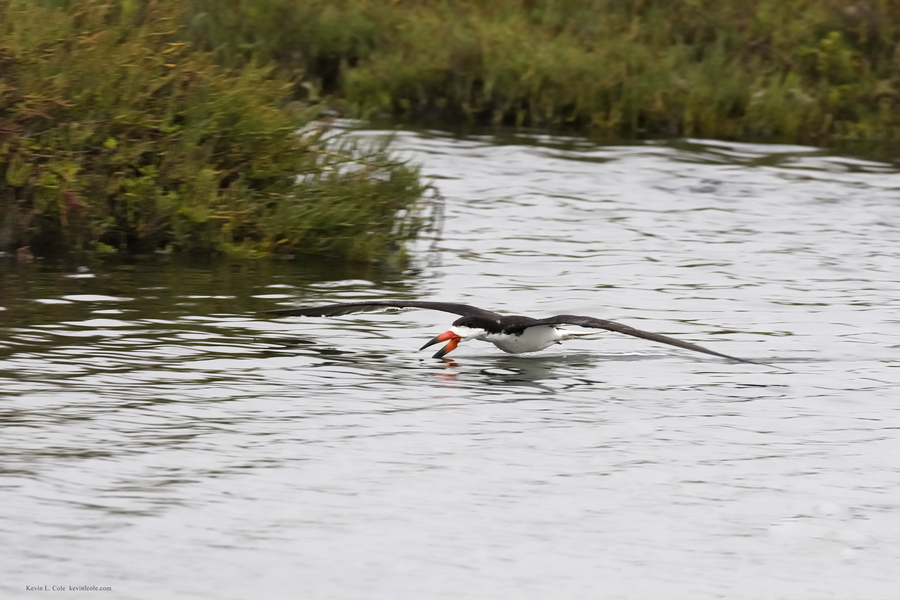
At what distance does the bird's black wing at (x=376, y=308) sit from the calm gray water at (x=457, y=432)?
191mm

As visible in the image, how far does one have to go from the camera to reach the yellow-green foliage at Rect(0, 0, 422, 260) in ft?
35.1

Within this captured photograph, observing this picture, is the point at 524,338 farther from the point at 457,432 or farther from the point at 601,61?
the point at 601,61

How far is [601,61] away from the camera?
63.1ft

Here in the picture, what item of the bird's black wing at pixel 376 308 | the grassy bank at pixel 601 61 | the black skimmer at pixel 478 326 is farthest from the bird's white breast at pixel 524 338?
the grassy bank at pixel 601 61

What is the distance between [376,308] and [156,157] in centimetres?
297

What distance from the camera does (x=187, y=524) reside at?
18.5 feet

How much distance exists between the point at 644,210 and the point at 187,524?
979cm

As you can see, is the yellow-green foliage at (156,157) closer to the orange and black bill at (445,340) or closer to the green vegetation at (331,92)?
the green vegetation at (331,92)

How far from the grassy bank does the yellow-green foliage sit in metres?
7.05

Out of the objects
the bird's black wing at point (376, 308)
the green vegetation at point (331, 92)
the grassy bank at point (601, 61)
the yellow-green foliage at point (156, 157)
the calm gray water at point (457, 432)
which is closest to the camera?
the calm gray water at point (457, 432)

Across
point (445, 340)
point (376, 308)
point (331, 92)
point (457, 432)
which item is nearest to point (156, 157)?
point (376, 308)

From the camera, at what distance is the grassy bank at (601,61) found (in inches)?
758

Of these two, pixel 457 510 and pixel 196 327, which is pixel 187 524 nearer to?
pixel 457 510

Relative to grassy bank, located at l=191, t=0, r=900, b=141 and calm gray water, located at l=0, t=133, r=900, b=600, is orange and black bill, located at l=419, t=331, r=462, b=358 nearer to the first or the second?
calm gray water, located at l=0, t=133, r=900, b=600
